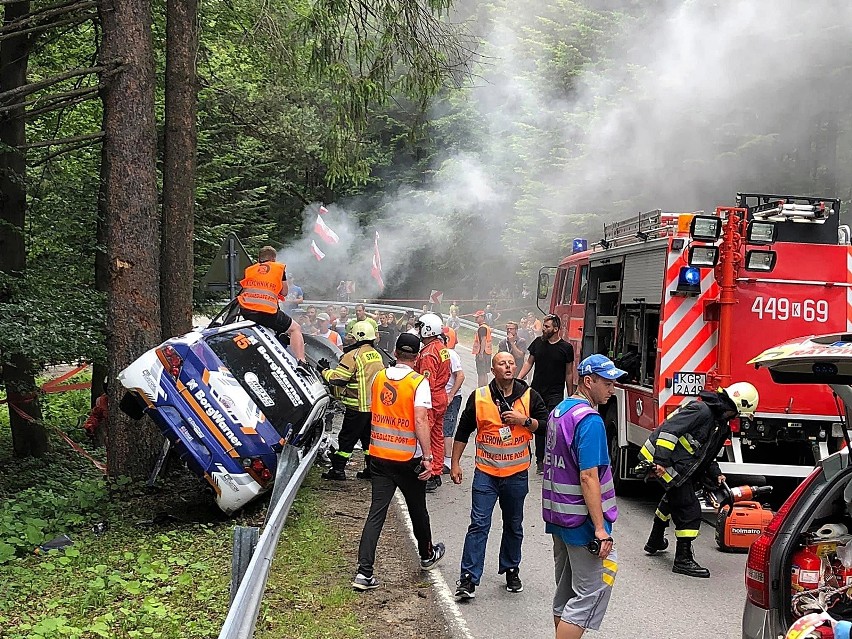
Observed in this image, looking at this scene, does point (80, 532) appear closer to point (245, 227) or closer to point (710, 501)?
point (710, 501)

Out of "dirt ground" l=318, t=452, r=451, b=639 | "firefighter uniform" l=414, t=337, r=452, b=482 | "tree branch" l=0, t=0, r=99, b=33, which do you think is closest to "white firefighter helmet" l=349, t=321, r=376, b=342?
"firefighter uniform" l=414, t=337, r=452, b=482

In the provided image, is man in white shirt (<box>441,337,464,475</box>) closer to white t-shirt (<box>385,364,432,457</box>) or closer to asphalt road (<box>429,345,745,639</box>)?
asphalt road (<box>429,345,745,639</box>)

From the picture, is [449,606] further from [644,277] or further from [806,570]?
[644,277]

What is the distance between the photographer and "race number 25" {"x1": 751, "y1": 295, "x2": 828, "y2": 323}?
29.3 feet

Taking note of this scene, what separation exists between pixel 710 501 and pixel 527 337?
47.9ft

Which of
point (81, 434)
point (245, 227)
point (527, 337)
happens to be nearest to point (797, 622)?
point (81, 434)

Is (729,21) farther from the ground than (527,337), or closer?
farther from the ground

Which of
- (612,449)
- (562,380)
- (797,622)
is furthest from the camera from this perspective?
(562,380)

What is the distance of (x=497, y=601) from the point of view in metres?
6.63

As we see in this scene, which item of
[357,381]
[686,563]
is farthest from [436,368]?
[686,563]

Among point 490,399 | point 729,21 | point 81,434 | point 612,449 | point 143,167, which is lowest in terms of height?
point 81,434

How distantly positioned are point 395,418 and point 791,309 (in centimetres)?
425

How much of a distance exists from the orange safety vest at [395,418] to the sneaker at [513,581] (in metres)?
1.10

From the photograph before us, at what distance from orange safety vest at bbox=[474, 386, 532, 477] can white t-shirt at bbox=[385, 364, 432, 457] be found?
1.28 feet
